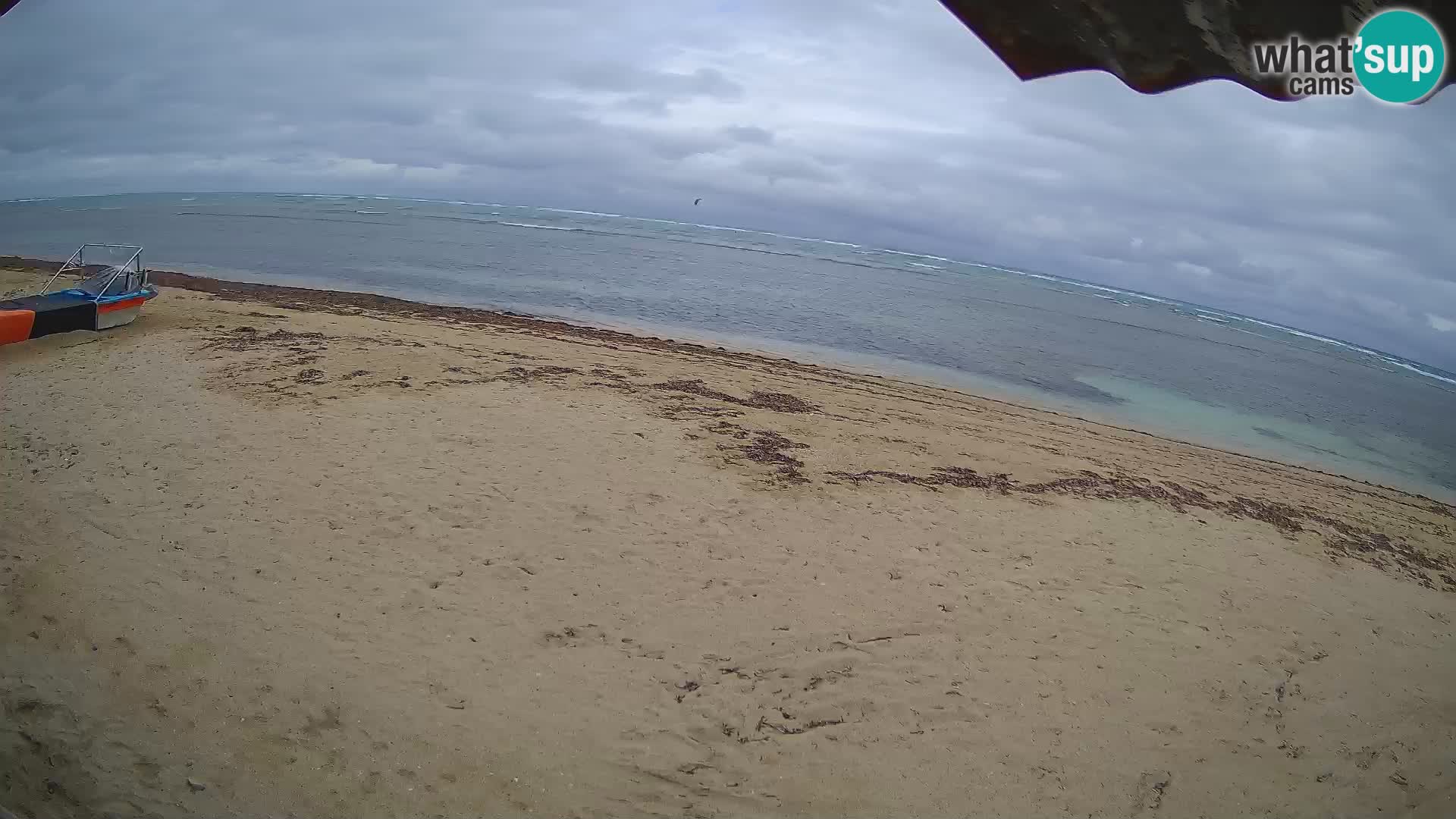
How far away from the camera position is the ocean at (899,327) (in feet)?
66.3

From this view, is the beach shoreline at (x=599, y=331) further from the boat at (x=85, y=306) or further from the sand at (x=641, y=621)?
the sand at (x=641, y=621)

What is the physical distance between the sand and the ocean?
10.1 metres

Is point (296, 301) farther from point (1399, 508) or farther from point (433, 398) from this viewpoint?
point (1399, 508)

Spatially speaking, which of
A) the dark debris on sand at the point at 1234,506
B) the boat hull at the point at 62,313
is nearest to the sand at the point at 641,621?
the dark debris on sand at the point at 1234,506

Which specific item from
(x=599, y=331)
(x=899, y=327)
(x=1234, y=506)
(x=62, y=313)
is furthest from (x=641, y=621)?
(x=899, y=327)

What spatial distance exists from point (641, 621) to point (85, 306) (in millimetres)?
13400

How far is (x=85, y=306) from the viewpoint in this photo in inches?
499

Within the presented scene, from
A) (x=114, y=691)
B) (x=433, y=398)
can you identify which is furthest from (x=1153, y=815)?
(x=433, y=398)

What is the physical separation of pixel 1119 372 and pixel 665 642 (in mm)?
25857

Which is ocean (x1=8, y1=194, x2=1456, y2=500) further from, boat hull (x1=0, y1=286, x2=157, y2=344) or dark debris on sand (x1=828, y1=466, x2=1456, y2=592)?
boat hull (x1=0, y1=286, x2=157, y2=344)

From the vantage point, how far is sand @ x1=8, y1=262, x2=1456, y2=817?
435 centimetres

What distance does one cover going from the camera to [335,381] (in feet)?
35.3

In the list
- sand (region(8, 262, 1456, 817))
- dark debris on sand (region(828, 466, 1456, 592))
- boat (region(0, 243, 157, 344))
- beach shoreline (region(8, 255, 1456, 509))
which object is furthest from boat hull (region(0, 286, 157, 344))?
dark debris on sand (region(828, 466, 1456, 592))

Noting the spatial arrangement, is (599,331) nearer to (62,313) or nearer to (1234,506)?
(62,313)
